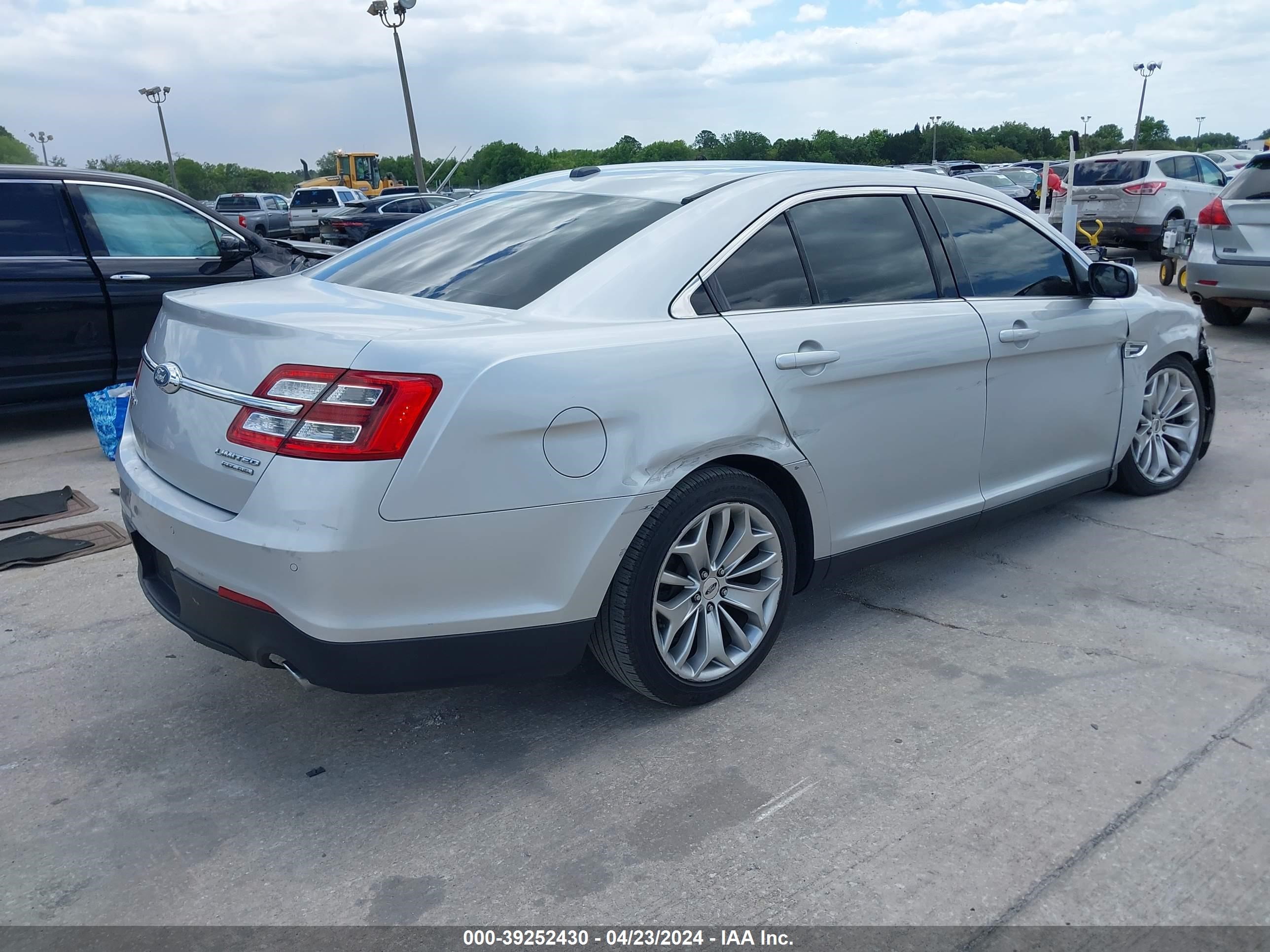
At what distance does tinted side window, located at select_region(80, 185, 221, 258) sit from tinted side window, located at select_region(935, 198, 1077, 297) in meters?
5.41

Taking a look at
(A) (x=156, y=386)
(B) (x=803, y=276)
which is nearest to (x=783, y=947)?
(B) (x=803, y=276)

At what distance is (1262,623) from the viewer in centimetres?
378

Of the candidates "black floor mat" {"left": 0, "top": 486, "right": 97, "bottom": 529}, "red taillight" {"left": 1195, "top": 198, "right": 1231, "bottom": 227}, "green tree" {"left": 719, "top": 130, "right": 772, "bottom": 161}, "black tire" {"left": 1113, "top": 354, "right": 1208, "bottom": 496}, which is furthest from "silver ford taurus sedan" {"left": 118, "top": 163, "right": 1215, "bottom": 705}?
"green tree" {"left": 719, "top": 130, "right": 772, "bottom": 161}

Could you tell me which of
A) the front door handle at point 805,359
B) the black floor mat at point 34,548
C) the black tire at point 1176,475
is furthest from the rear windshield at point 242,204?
the front door handle at point 805,359

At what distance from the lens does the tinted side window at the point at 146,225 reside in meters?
6.87

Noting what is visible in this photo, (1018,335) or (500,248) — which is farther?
(1018,335)

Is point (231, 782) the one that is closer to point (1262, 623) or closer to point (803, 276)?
point (803, 276)

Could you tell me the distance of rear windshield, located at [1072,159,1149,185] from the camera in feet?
52.0

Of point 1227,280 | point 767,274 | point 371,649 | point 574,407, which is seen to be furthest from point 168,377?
point 1227,280

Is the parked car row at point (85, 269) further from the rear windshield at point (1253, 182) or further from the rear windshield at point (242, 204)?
the rear windshield at point (242, 204)

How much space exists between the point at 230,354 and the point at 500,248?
953 millimetres

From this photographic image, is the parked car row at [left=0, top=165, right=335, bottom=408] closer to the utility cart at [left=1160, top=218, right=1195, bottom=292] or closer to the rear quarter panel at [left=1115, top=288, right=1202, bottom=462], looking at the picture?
the rear quarter panel at [left=1115, top=288, right=1202, bottom=462]

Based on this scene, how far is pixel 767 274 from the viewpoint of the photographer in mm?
3309

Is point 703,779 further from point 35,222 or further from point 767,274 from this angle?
Answer: point 35,222
